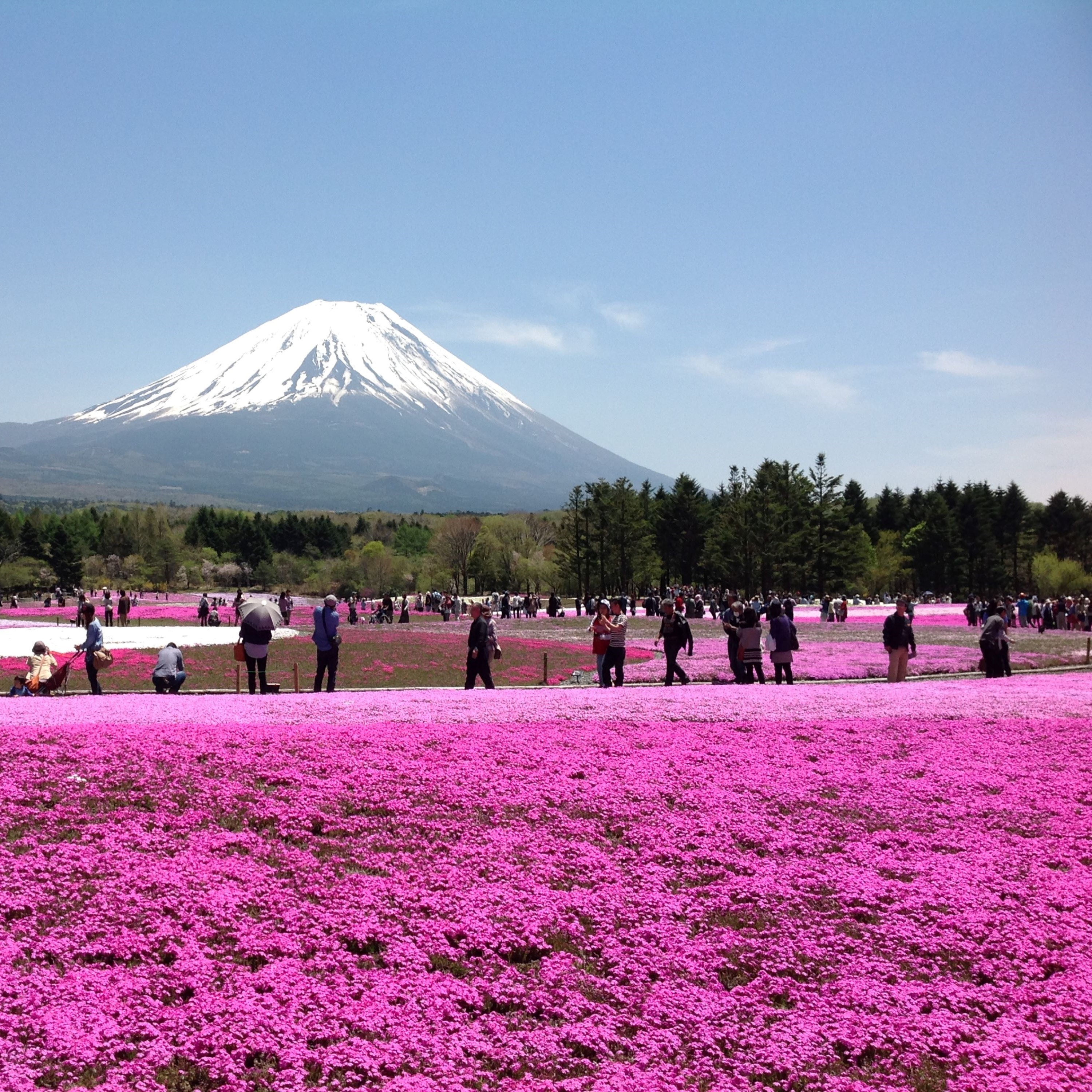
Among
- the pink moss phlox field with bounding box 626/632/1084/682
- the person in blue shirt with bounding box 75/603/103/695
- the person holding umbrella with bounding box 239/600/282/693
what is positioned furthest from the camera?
the pink moss phlox field with bounding box 626/632/1084/682

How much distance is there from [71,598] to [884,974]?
110071 millimetres

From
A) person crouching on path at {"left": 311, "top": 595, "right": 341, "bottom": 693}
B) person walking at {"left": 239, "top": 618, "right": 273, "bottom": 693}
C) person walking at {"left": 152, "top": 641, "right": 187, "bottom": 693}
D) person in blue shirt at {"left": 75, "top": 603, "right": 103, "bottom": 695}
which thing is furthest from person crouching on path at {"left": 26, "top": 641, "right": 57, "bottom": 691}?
person crouching on path at {"left": 311, "top": 595, "right": 341, "bottom": 693}

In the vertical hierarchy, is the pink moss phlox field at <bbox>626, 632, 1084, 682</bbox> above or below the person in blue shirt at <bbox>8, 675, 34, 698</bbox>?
below

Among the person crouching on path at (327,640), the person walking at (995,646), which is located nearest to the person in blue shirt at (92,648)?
the person crouching on path at (327,640)

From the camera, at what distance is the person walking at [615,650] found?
21.6m

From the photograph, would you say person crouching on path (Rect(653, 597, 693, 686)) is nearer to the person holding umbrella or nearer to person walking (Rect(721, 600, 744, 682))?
person walking (Rect(721, 600, 744, 682))

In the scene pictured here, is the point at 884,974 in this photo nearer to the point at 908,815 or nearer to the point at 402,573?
the point at 908,815

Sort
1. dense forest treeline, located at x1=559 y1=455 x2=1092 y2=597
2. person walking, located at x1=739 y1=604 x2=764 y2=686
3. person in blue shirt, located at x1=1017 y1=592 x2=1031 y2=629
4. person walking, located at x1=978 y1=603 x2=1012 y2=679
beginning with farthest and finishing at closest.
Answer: dense forest treeline, located at x1=559 y1=455 x2=1092 y2=597
person in blue shirt, located at x1=1017 y1=592 x2=1031 y2=629
person walking, located at x1=978 y1=603 x2=1012 y2=679
person walking, located at x1=739 y1=604 x2=764 y2=686

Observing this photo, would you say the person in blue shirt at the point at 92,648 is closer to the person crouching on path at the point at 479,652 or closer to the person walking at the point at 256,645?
the person walking at the point at 256,645

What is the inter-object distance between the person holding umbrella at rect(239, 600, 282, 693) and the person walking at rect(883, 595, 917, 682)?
13121mm

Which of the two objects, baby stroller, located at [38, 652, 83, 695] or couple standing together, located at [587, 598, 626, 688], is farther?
couple standing together, located at [587, 598, 626, 688]

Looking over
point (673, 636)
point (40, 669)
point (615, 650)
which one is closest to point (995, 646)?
point (673, 636)

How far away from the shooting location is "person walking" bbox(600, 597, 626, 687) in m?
21.6

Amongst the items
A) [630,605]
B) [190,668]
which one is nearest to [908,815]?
[190,668]
